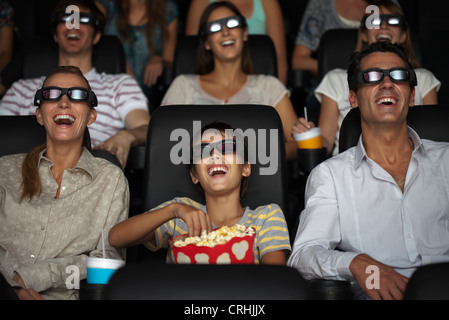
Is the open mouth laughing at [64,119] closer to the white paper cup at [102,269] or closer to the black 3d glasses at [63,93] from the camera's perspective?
the black 3d glasses at [63,93]

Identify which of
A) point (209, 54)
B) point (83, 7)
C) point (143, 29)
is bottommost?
point (209, 54)

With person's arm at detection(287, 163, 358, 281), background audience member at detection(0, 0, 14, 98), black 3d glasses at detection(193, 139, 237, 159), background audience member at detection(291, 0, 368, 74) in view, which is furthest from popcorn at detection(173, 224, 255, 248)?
background audience member at detection(0, 0, 14, 98)

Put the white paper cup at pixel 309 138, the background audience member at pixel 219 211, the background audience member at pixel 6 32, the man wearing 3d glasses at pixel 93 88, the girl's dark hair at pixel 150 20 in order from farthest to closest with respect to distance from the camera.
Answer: the background audience member at pixel 6 32 < the girl's dark hair at pixel 150 20 < the man wearing 3d glasses at pixel 93 88 < the white paper cup at pixel 309 138 < the background audience member at pixel 219 211

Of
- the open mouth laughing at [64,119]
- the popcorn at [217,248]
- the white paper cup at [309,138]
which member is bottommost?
the popcorn at [217,248]

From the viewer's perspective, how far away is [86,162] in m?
2.40

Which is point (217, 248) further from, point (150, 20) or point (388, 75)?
point (150, 20)

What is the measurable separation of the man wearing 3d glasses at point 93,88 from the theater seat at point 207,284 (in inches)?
71.3

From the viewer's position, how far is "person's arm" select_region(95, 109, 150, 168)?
9.18 ft

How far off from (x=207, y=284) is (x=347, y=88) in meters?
1.95

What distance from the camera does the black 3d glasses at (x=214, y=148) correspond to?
7.39ft

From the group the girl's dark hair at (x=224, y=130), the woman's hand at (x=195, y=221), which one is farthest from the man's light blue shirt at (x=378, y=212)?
the woman's hand at (x=195, y=221)

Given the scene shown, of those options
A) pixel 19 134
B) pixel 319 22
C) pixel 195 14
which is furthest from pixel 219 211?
pixel 319 22

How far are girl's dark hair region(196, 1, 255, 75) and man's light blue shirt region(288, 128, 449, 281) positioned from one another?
1290mm
